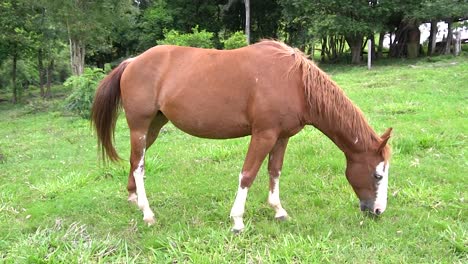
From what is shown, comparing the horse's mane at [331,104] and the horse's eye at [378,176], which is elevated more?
the horse's mane at [331,104]

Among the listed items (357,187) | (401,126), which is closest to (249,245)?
A: (357,187)

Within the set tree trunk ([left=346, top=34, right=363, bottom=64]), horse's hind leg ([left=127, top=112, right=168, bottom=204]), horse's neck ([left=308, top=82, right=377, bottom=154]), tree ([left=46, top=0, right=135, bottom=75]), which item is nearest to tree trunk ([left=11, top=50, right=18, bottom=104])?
tree ([left=46, top=0, right=135, bottom=75])

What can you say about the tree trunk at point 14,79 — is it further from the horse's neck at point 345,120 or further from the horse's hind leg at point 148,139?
the horse's neck at point 345,120

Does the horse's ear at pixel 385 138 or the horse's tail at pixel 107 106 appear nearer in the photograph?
the horse's ear at pixel 385 138

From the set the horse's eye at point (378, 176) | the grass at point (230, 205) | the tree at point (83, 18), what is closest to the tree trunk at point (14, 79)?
the tree at point (83, 18)

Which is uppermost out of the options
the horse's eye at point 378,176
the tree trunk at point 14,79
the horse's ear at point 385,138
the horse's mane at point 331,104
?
the horse's mane at point 331,104

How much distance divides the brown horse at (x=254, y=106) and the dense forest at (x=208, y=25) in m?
12.7

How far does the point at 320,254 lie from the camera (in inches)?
126

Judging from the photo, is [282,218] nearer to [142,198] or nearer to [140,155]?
[142,198]

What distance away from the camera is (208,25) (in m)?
25.8

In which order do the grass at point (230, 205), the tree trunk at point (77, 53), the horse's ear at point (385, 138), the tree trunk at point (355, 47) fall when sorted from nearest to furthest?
1. the grass at point (230, 205)
2. the horse's ear at point (385, 138)
3. the tree trunk at point (77, 53)
4. the tree trunk at point (355, 47)

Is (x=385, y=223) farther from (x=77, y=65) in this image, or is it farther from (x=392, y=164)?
(x=77, y=65)

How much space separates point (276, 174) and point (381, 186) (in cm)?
102

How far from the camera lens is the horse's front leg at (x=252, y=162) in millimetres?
3506
